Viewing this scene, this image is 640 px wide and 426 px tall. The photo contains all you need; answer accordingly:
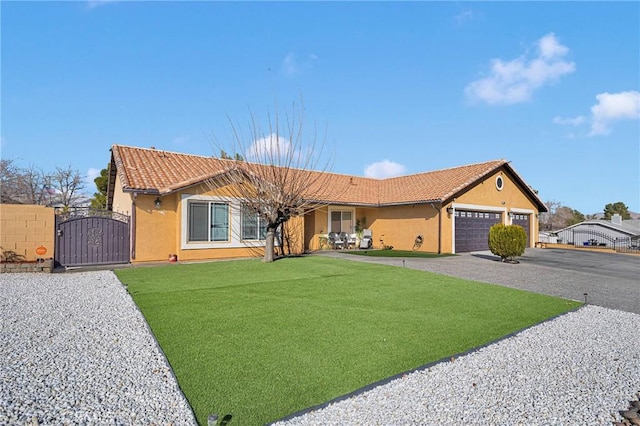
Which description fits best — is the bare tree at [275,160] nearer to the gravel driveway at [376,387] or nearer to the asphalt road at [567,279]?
the asphalt road at [567,279]

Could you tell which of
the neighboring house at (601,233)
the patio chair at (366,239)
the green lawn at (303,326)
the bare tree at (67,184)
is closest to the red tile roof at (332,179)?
the patio chair at (366,239)

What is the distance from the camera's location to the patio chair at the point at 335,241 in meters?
20.8

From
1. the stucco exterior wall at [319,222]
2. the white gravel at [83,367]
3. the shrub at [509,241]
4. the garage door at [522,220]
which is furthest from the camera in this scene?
the garage door at [522,220]

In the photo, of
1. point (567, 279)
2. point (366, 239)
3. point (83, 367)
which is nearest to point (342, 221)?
point (366, 239)

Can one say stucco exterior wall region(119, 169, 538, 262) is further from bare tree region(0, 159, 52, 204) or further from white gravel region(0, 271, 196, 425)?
bare tree region(0, 159, 52, 204)

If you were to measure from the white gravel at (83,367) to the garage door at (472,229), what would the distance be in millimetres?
17756

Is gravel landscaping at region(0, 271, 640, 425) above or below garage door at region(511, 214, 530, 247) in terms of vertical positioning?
below

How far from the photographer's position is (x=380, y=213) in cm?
2312

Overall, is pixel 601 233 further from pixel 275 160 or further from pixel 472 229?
pixel 275 160

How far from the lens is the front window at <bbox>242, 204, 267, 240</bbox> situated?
16273 mm

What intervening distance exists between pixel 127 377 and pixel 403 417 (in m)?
3.19

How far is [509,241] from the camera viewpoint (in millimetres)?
15180

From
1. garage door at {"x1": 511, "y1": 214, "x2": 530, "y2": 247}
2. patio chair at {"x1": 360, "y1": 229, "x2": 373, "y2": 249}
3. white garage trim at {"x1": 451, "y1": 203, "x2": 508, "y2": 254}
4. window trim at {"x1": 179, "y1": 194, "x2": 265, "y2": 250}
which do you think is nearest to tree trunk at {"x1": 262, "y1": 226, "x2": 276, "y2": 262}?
window trim at {"x1": 179, "y1": 194, "x2": 265, "y2": 250}

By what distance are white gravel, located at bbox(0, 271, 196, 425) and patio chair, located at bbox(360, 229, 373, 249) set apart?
15.6 m
